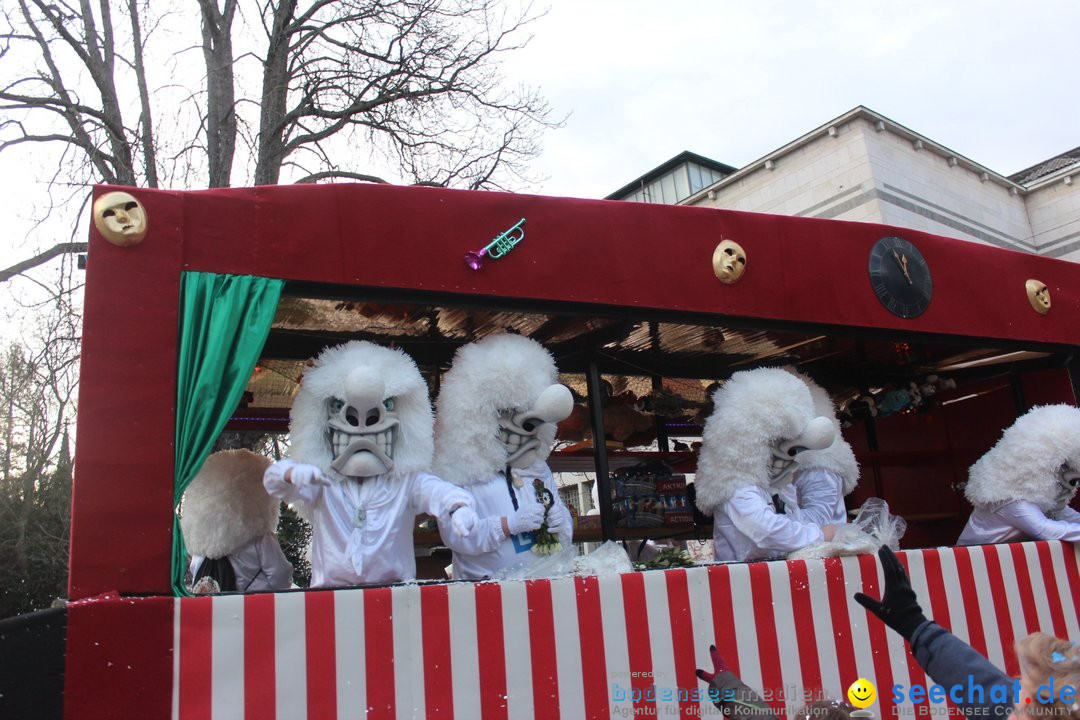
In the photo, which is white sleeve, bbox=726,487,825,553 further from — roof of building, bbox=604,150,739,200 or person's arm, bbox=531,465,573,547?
roof of building, bbox=604,150,739,200

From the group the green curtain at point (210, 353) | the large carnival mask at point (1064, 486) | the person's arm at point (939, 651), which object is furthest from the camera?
the large carnival mask at point (1064, 486)

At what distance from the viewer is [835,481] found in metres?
6.16

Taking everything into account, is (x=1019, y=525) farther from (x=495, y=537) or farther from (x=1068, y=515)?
(x=495, y=537)

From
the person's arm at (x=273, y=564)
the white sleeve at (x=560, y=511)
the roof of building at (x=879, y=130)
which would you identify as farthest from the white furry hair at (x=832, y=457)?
the roof of building at (x=879, y=130)

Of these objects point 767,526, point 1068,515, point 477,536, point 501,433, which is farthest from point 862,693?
point 1068,515

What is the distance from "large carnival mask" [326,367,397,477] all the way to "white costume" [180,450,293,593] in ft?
4.33

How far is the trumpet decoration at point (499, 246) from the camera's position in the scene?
4.44 m

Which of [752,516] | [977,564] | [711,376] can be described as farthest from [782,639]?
[711,376]

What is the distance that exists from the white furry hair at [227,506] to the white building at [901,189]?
15474 millimetres

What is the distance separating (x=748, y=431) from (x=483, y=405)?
1.71 metres

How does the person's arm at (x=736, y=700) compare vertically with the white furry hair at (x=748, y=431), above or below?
below

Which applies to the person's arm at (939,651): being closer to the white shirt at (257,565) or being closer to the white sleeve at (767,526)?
the white sleeve at (767,526)

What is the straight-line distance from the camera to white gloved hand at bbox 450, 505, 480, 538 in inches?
164

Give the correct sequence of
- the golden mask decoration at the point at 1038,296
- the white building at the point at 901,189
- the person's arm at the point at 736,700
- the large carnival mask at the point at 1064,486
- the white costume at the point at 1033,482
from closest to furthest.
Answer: the person's arm at the point at 736,700 → the white costume at the point at 1033,482 → the large carnival mask at the point at 1064,486 → the golden mask decoration at the point at 1038,296 → the white building at the point at 901,189
